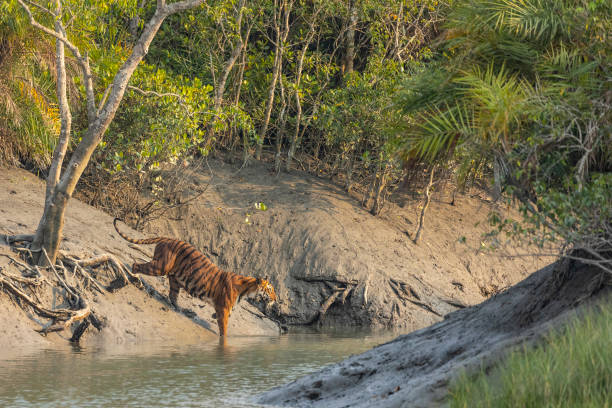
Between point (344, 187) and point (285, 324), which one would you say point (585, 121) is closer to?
point (285, 324)

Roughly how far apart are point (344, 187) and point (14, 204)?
8350mm

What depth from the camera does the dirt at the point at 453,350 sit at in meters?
6.61

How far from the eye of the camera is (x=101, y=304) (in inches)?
485

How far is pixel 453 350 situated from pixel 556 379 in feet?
7.74

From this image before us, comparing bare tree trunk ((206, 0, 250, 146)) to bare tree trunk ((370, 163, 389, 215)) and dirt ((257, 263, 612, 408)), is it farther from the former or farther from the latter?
dirt ((257, 263, 612, 408))

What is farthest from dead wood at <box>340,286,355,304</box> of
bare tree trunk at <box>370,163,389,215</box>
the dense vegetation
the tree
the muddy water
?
the tree

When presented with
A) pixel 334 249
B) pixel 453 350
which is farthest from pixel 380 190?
pixel 453 350

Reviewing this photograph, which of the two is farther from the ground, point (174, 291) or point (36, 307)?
point (174, 291)

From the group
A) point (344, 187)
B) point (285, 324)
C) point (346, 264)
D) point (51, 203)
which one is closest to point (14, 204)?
point (51, 203)

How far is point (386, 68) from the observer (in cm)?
1822

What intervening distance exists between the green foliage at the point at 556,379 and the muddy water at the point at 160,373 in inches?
101

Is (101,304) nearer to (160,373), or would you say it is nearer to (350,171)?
(160,373)

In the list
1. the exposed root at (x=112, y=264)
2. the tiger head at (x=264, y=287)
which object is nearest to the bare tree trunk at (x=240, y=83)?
the tiger head at (x=264, y=287)

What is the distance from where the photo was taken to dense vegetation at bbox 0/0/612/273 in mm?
6953
